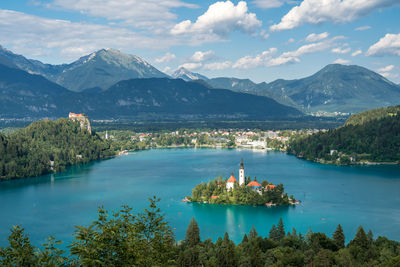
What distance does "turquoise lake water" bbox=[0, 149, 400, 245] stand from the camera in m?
23.7

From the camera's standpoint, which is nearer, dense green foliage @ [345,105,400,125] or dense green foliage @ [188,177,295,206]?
dense green foliage @ [188,177,295,206]

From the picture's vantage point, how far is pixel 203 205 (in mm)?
28125

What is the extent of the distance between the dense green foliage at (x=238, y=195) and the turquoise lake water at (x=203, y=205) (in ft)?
2.28

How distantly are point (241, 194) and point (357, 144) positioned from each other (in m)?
29.2

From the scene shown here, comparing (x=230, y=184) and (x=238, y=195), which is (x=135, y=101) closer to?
(x=230, y=184)

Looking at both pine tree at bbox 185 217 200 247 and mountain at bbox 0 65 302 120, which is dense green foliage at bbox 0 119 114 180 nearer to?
pine tree at bbox 185 217 200 247

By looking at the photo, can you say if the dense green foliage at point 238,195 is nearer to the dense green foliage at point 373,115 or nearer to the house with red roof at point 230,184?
the house with red roof at point 230,184

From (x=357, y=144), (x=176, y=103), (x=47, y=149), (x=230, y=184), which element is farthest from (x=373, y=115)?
(x=176, y=103)

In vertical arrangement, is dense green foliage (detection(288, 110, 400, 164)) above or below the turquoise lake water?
above

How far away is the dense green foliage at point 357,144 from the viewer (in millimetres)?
49719

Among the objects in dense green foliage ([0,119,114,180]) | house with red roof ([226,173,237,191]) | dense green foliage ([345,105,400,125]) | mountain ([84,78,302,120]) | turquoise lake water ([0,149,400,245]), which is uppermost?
mountain ([84,78,302,120])

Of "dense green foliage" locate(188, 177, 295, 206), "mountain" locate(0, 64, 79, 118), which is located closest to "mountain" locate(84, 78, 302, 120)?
"mountain" locate(0, 64, 79, 118)

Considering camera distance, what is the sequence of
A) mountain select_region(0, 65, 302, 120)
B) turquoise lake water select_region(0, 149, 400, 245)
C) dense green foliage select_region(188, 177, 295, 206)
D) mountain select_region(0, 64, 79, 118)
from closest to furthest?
turquoise lake water select_region(0, 149, 400, 245) → dense green foliage select_region(188, 177, 295, 206) → mountain select_region(0, 64, 79, 118) → mountain select_region(0, 65, 302, 120)

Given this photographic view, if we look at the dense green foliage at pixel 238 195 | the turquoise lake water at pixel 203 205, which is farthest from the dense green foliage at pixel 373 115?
the dense green foliage at pixel 238 195
